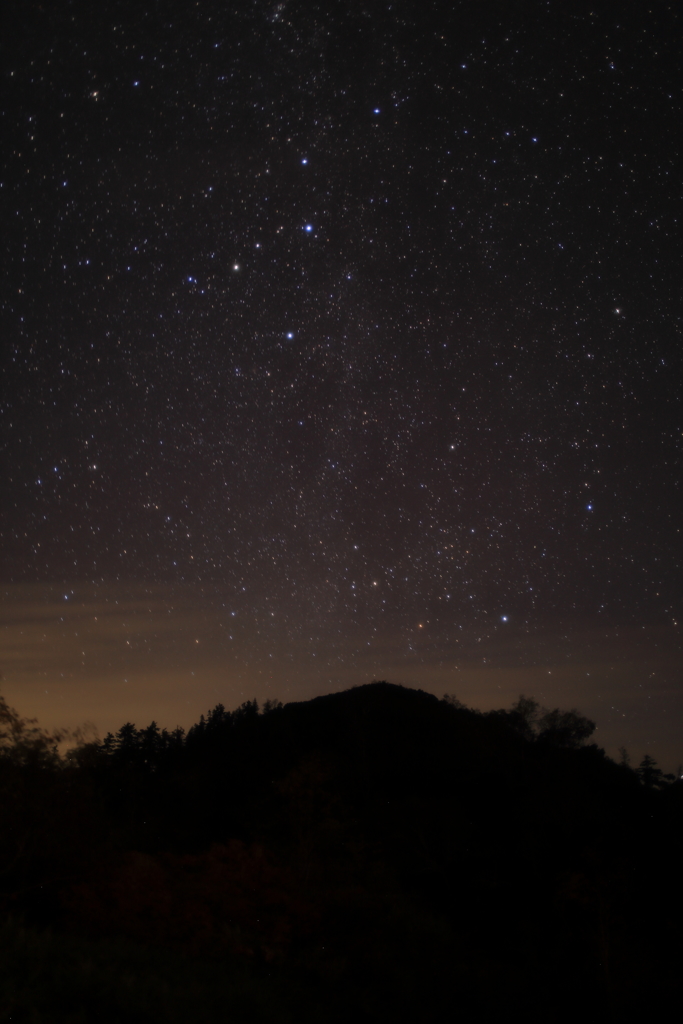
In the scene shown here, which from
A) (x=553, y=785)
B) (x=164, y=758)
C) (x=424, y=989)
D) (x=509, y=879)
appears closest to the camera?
(x=424, y=989)

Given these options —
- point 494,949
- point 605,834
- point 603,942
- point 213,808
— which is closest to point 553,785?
point 605,834

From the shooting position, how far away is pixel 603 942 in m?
16.1

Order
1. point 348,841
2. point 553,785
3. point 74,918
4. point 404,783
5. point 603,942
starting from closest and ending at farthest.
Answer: point 74,918 < point 603,942 < point 348,841 < point 553,785 < point 404,783

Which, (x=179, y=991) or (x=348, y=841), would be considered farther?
(x=348, y=841)

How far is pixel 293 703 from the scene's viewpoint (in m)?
57.5

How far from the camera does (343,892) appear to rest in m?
15.0

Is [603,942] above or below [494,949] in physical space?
above

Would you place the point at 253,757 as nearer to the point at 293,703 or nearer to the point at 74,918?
the point at 293,703

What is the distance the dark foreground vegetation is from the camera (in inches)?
362

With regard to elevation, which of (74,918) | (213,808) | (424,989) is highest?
(74,918)

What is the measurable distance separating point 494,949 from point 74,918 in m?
14.6

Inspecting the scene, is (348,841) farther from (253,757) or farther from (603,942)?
(253,757)

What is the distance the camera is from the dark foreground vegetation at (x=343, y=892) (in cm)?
920

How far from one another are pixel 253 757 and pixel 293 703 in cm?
1387
